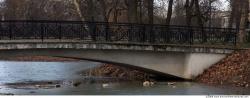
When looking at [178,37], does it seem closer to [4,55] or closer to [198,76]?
[198,76]

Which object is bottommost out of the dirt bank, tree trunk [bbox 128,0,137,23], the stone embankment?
the stone embankment

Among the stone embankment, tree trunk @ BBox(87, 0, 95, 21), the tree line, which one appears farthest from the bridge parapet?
the tree line

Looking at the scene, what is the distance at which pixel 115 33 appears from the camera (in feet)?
90.3

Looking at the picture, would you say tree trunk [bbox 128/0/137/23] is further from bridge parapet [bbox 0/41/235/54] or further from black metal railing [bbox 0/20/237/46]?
bridge parapet [bbox 0/41/235/54]

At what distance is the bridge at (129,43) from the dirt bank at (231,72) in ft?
1.50

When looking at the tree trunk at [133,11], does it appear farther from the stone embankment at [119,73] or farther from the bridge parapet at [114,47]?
the bridge parapet at [114,47]

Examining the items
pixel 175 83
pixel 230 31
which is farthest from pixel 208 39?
pixel 175 83

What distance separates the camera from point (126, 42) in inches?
1067

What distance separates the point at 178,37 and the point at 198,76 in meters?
2.25

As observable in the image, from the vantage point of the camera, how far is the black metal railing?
25625 millimetres

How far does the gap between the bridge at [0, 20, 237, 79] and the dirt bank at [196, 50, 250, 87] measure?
0.46 meters

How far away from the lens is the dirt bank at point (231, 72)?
25.2m

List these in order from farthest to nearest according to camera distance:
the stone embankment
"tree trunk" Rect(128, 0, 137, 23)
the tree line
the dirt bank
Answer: the tree line → "tree trunk" Rect(128, 0, 137, 23) → the stone embankment → the dirt bank

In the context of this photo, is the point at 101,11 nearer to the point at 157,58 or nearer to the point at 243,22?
the point at 243,22
